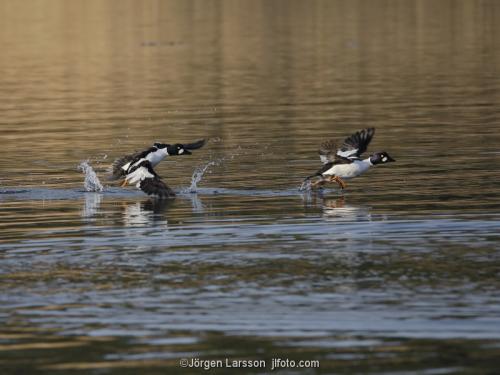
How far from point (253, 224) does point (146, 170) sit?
5201mm

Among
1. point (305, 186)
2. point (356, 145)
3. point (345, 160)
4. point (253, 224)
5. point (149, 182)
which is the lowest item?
point (253, 224)

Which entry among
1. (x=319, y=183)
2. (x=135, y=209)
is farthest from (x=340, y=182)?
(x=135, y=209)

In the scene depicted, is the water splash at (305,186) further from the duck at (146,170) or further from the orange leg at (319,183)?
the duck at (146,170)

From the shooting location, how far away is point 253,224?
18953 mm

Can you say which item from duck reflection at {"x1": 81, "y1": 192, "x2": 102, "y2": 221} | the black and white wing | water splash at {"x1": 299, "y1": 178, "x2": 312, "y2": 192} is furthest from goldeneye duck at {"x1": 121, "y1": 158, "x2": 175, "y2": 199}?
water splash at {"x1": 299, "y1": 178, "x2": 312, "y2": 192}

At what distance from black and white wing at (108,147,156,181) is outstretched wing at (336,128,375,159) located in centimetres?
349

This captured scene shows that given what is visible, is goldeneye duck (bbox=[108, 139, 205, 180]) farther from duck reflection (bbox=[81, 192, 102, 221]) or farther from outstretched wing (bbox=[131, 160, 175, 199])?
duck reflection (bbox=[81, 192, 102, 221])

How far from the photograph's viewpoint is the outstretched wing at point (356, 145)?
2467cm

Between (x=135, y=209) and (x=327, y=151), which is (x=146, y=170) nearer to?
(x=135, y=209)

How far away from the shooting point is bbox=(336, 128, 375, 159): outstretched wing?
2467 centimetres

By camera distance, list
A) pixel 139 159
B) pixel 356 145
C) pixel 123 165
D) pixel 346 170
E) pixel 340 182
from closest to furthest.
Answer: pixel 346 170, pixel 340 182, pixel 139 159, pixel 356 145, pixel 123 165

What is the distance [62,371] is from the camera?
11672 millimetres

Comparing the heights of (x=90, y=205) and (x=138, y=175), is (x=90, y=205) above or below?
A: below

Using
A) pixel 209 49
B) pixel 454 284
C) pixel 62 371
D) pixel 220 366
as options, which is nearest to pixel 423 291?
pixel 454 284
